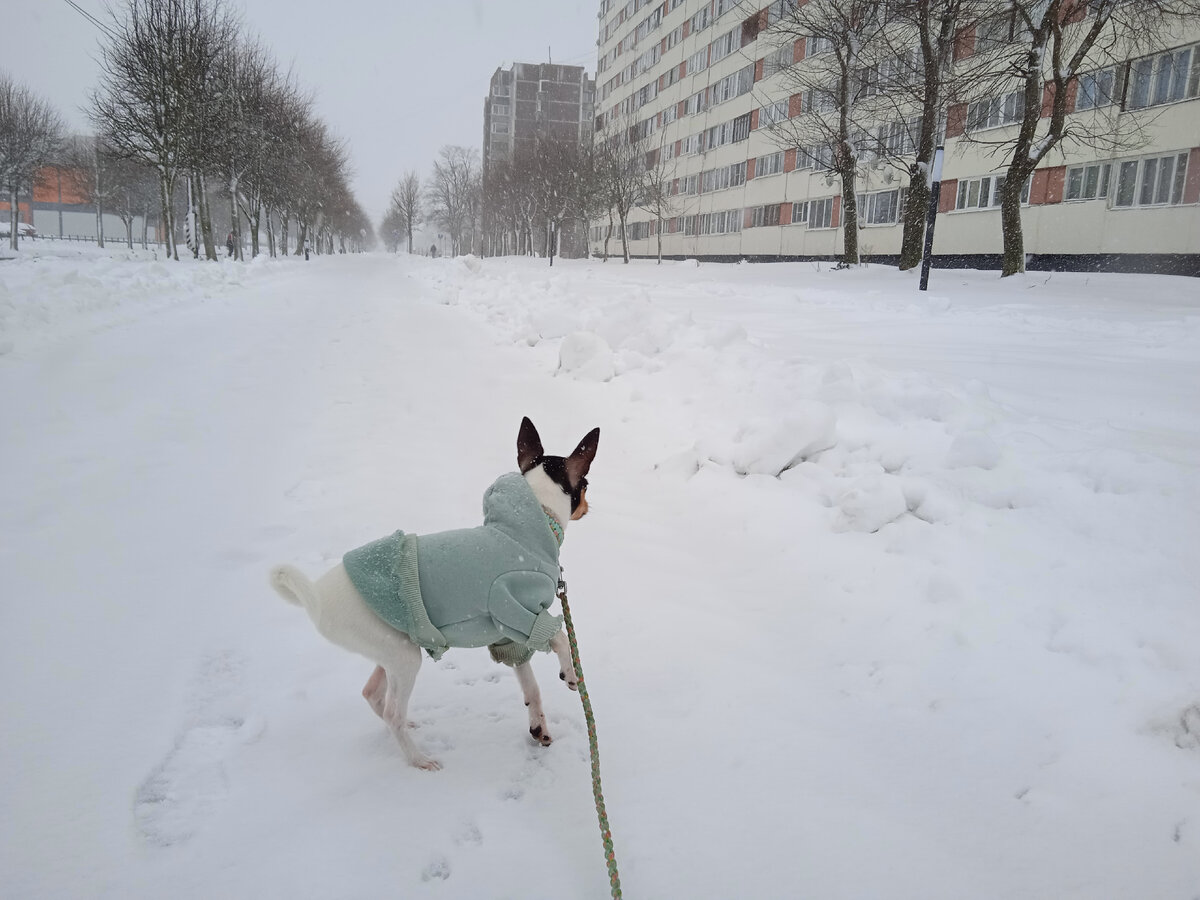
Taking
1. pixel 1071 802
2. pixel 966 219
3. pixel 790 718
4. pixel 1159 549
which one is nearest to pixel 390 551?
Result: pixel 790 718

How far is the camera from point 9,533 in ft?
11.9

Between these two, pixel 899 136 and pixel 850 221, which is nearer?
pixel 850 221

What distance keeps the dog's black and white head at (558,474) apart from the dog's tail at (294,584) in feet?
2.74

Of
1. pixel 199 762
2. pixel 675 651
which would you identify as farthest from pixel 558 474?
pixel 199 762

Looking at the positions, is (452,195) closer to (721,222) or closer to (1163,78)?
(721,222)

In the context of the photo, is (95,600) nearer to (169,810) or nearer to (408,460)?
(169,810)

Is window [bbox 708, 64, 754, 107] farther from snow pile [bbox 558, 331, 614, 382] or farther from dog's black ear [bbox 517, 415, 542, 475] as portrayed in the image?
dog's black ear [bbox 517, 415, 542, 475]

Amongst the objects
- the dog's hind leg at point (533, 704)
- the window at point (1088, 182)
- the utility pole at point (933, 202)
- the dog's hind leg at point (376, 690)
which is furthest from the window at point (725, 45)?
the dog's hind leg at point (376, 690)

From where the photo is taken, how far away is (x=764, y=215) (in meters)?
39.6

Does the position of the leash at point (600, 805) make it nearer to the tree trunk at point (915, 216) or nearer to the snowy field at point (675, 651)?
the snowy field at point (675, 651)

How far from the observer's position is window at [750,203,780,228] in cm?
3853

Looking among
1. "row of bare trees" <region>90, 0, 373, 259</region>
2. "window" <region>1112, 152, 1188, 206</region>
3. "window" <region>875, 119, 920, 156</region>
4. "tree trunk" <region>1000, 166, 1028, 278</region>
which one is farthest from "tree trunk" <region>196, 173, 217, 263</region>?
"window" <region>1112, 152, 1188, 206</region>

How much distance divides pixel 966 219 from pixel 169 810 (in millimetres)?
30903

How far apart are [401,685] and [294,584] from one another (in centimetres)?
52
